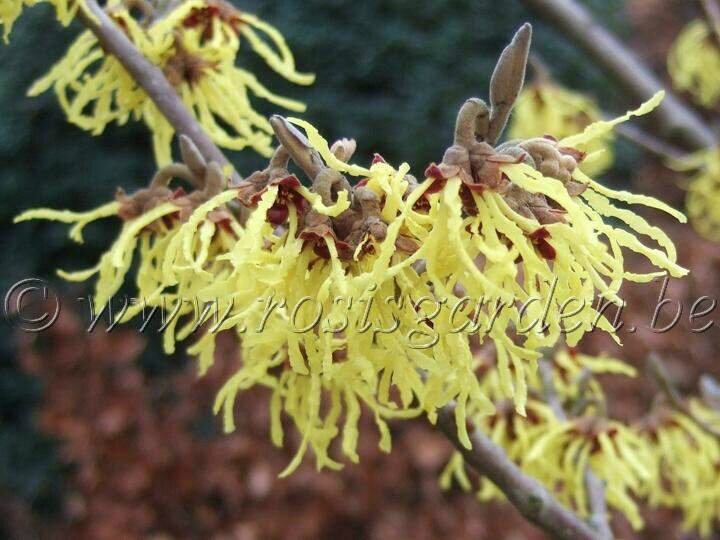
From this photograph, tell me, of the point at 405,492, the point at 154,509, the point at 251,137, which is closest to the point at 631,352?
the point at 405,492

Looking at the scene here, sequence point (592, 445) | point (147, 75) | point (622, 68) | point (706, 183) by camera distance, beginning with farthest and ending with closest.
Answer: point (622, 68) → point (706, 183) → point (592, 445) → point (147, 75)

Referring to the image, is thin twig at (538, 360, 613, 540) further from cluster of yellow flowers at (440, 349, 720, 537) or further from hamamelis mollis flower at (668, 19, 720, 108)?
hamamelis mollis flower at (668, 19, 720, 108)

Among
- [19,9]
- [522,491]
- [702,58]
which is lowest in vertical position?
[702,58]

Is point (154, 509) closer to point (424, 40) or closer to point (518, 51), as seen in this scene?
point (424, 40)

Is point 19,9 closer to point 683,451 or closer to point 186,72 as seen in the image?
point 186,72

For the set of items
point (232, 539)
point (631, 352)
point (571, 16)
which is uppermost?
point (571, 16)

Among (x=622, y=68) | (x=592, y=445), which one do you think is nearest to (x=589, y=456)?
(x=592, y=445)
